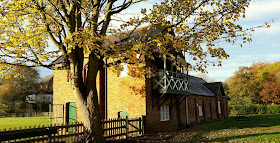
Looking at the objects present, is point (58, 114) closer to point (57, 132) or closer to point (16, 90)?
point (57, 132)

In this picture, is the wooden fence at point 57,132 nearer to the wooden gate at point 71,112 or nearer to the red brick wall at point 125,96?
the red brick wall at point 125,96

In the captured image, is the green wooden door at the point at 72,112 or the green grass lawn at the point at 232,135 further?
the green wooden door at the point at 72,112

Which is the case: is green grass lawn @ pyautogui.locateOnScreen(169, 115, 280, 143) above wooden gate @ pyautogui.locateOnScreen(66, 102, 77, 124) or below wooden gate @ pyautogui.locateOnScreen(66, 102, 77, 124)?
below

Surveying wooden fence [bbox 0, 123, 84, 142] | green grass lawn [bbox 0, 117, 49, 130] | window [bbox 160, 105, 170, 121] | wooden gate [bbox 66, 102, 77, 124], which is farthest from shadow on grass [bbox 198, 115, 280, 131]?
green grass lawn [bbox 0, 117, 49, 130]

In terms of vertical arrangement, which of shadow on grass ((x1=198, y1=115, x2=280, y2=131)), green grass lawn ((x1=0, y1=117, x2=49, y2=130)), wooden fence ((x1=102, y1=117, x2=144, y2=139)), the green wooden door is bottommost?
green grass lawn ((x1=0, y1=117, x2=49, y2=130))

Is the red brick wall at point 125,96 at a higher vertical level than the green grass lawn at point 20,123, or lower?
higher

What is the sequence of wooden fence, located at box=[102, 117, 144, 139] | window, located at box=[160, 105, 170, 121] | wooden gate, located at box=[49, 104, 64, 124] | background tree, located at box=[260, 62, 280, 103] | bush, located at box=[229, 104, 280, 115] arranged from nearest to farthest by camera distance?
1. wooden fence, located at box=[102, 117, 144, 139]
2. window, located at box=[160, 105, 170, 121]
3. wooden gate, located at box=[49, 104, 64, 124]
4. bush, located at box=[229, 104, 280, 115]
5. background tree, located at box=[260, 62, 280, 103]

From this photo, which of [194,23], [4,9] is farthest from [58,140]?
[194,23]

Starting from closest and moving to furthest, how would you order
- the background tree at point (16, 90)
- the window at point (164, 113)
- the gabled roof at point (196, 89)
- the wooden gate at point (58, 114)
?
the window at point (164, 113), the wooden gate at point (58, 114), the gabled roof at point (196, 89), the background tree at point (16, 90)

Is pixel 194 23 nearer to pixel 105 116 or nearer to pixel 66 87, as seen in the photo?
pixel 105 116

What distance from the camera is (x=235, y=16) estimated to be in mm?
9055

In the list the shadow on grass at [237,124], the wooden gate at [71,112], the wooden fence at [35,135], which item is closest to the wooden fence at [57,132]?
the wooden fence at [35,135]

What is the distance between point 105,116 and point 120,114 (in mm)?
1411

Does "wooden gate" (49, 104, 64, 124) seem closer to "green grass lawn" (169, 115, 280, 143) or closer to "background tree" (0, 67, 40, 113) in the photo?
"green grass lawn" (169, 115, 280, 143)
